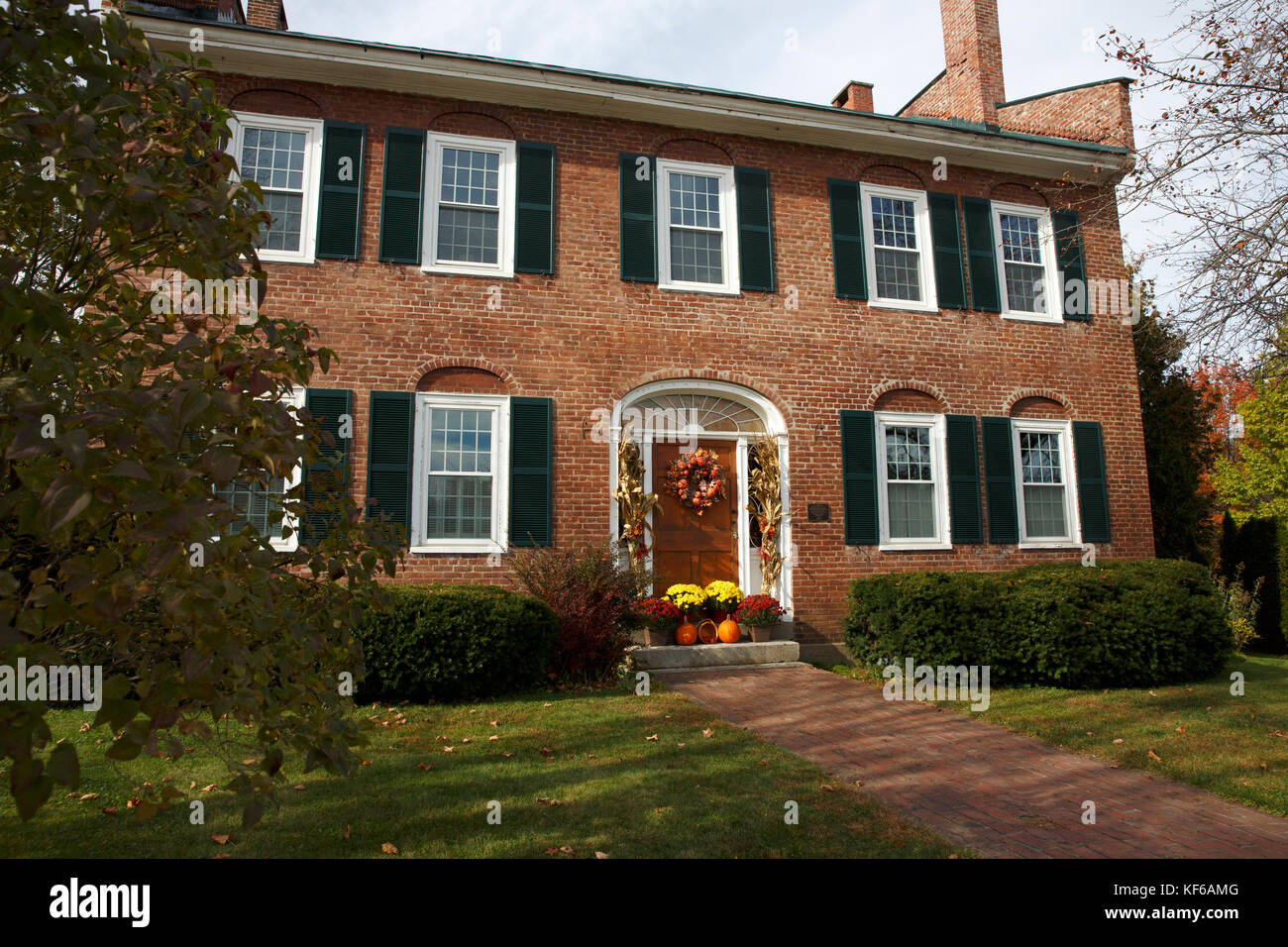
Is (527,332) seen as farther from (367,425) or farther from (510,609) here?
(510,609)

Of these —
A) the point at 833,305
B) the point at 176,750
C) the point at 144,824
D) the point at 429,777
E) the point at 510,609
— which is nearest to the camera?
the point at 176,750

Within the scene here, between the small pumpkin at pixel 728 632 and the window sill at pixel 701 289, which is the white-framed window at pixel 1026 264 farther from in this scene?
the small pumpkin at pixel 728 632

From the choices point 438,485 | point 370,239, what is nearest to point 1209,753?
point 438,485

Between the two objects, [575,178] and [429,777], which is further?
[575,178]

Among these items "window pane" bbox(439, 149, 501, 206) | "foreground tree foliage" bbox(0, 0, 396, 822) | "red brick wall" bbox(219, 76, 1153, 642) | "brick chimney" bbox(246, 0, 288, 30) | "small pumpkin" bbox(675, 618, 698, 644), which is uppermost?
"brick chimney" bbox(246, 0, 288, 30)

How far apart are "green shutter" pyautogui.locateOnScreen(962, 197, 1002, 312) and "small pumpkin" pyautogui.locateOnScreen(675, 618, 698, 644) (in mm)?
6845

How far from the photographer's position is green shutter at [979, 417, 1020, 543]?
462 inches

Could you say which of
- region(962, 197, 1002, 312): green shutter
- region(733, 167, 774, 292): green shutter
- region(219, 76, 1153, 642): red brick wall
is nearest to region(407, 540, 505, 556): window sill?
region(219, 76, 1153, 642): red brick wall

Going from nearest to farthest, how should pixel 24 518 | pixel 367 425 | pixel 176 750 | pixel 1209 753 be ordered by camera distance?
pixel 24 518 < pixel 176 750 < pixel 1209 753 < pixel 367 425

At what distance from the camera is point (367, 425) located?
9.76 m

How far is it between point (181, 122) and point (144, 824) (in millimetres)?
3667

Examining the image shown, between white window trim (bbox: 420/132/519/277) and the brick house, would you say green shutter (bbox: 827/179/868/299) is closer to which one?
the brick house

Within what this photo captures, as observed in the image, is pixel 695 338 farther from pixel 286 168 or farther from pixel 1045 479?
pixel 1045 479

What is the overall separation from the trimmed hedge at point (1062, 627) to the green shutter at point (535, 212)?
626 centimetres
